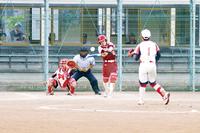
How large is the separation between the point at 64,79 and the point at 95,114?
6.42m

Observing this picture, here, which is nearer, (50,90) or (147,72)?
(147,72)

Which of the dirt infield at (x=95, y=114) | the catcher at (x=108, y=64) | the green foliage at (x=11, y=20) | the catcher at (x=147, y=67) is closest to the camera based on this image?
the dirt infield at (x=95, y=114)

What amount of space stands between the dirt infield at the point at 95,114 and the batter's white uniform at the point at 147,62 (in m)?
0.67

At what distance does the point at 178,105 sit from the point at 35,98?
4.25m

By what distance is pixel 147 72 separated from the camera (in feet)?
62.6

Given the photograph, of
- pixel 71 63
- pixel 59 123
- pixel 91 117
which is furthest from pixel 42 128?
pixel 71 63

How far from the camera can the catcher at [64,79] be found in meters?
22.7

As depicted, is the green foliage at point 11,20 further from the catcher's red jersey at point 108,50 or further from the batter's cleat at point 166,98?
the batter's cleat at point 166,98

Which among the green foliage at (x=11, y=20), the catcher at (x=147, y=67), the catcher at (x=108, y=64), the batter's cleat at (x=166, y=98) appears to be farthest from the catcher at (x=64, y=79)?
the green foliage at (x=11, y=20)

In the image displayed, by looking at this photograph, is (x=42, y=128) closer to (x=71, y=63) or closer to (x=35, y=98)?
(x=35, y=98)

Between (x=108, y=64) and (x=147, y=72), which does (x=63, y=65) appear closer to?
(x=108, y=64)

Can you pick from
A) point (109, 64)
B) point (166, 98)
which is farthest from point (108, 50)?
point (166, 98)

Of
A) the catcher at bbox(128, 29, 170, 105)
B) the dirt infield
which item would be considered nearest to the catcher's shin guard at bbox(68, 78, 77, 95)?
the dirt infield

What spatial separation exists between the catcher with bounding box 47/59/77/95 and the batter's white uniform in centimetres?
376
